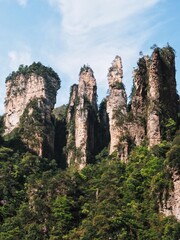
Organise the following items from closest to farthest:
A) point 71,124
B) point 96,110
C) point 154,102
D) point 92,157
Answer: point 154,102, point 92,157, point 71,124, point 96,110

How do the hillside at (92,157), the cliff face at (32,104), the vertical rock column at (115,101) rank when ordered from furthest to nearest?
the cliff face at (32,104) → the vertical rock column at (115,101) → the hillside at (92,157)

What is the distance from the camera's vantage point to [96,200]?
156 ft

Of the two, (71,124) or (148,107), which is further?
(71,124)

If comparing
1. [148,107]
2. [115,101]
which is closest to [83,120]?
[115,101]

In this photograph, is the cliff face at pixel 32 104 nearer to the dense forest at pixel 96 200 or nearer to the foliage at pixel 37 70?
the foliage at pixel 37 70

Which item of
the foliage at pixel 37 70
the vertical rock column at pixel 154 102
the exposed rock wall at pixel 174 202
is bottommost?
the exposed rock wall at pixel 174 202

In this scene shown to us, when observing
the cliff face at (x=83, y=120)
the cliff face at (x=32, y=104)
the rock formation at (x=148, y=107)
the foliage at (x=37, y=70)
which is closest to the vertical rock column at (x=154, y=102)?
the rock formation at (x=148, y=107)

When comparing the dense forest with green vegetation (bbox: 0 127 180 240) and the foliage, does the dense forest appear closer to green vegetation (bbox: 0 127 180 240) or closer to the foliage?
green vegetation (bbox: 0 127 180 240)

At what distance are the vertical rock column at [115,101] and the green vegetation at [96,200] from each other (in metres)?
4.33

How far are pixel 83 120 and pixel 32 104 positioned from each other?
7.54 meters

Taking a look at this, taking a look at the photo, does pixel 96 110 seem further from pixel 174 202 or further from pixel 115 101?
pixel 174 202

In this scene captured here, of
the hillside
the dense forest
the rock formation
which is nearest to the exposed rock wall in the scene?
the hillside

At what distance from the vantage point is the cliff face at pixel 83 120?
214ft

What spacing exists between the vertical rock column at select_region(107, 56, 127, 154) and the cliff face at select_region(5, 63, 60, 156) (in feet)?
27.1
